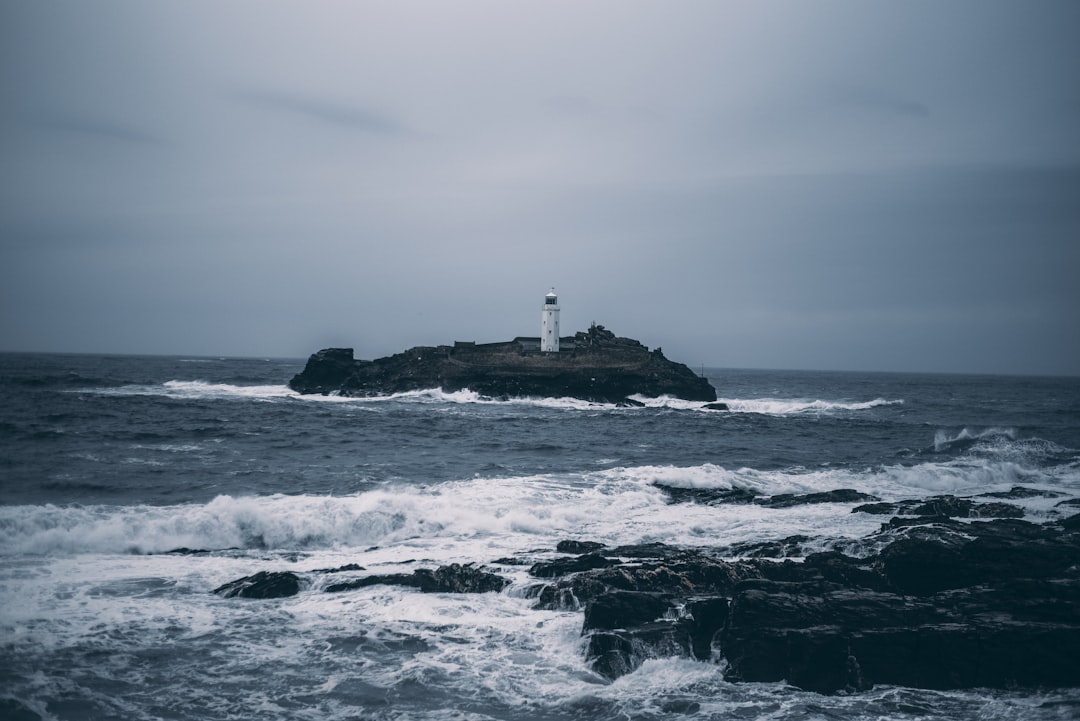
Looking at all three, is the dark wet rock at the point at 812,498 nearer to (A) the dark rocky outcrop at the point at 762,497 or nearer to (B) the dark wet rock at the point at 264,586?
(A) the dark rocky outcrop at the point at 762,497

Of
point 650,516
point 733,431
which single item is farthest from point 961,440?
point 650,516

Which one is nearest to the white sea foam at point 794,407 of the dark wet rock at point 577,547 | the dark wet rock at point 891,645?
the dark wet rock at point 577,547

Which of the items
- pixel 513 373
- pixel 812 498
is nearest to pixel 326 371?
pixel 513 373

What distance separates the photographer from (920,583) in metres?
12.7

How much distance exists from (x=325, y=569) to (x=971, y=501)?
1599 centimetres

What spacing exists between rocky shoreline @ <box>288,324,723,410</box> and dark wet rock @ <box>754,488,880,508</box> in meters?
38.4

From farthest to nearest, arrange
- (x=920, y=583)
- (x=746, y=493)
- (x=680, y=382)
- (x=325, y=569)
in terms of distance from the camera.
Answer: (x=680, y=382), (x=746, y=493), (x=325, y=569), (x=920, y=583)

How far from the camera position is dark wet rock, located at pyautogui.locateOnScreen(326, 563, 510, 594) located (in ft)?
42.9

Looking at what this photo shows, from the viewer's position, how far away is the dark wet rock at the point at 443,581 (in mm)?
13078

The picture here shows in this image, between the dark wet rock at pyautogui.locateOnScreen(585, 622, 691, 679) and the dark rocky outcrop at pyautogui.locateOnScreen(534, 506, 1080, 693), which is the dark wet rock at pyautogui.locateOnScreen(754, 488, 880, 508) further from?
the dark wet rock at pyautogui.locateOnScreen(585, 622, 691, 679)

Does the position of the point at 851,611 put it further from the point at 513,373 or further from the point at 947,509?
the point at 513,373

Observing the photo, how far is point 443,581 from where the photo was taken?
43.5ft

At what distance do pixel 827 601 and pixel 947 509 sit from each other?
9456mm

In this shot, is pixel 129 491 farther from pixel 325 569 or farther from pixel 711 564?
pixel 711 564
